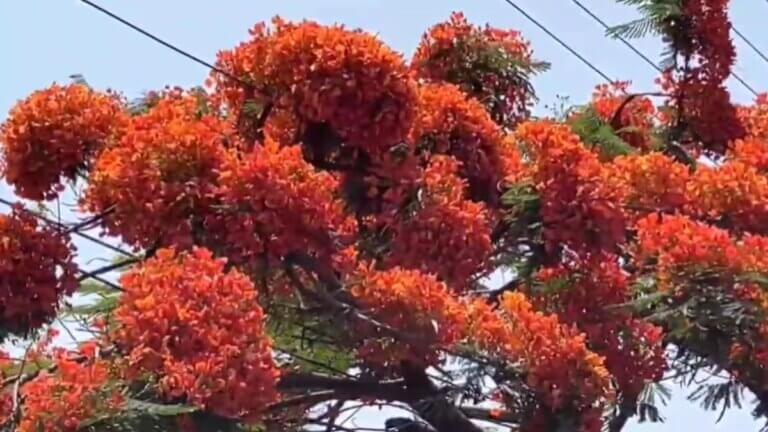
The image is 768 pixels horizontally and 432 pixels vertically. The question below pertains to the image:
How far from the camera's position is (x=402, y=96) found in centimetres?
571

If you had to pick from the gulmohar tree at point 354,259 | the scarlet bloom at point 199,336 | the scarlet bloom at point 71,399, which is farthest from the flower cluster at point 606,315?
the scarlet bloom at point 71,399

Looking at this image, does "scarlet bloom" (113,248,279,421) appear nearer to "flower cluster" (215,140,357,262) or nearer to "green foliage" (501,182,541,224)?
"flower cluster" (215,140,357,262)

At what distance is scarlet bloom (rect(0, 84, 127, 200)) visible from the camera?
5.85 metres

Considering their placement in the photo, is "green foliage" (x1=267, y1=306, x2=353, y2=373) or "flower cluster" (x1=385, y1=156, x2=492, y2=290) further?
"green foliage" (x1=267, y1=306, x2=353, y2=373)

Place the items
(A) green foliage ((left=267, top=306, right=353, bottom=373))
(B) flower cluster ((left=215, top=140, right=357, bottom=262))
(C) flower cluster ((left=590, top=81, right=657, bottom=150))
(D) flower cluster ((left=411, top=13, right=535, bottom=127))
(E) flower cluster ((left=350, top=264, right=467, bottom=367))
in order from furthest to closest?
(C) flower cluster ((left=590, top=81, right=657, bottom=150)) < (D) flower cluster ((left=411, top=13, right=535, bottom=127)) < (A) green foliage ((left=267, top=306, right=353, bottom=373)) < (E) flower cluster ((left=350, top=264, right=467, bottom=367)) < (B) flower cluster ((left=215, top=140, right=357, bottom=262))

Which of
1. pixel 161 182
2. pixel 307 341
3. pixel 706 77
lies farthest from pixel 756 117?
pixel 161 182

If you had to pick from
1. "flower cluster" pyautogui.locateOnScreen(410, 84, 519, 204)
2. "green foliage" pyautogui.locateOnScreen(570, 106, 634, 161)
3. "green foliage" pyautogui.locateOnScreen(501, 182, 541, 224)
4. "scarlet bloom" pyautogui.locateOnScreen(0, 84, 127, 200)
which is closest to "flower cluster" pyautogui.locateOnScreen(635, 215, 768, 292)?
"green foliage" pyautogui.locateOnScreen(501, 182, 541, 224)

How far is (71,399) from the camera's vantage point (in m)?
4.73

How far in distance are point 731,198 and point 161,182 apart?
2.63 meters

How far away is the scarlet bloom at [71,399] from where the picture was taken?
4.70 m

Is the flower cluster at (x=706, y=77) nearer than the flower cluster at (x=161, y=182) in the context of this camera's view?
No

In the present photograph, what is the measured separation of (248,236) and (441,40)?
→ 7.24ft

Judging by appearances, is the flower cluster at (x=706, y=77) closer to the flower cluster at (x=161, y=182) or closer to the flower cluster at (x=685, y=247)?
the flower cluster at (x=685, y=247)

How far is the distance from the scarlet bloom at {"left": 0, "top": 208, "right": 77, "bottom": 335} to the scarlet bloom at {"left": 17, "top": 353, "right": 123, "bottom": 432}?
610 millimetres
